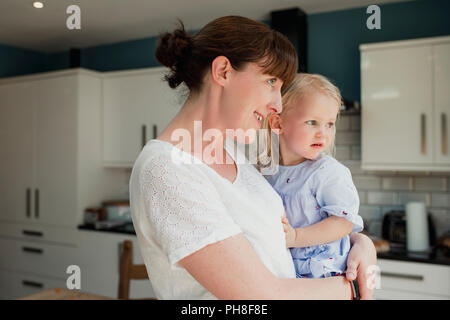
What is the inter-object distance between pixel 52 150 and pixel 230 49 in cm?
296

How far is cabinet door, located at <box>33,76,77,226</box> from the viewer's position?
3258 mm

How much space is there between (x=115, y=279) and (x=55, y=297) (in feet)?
4.25

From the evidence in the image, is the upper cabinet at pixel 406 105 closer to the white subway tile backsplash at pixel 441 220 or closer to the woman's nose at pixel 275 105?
the white subway tile backsplash at pixel 441 220

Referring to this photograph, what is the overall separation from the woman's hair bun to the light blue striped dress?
34 cm

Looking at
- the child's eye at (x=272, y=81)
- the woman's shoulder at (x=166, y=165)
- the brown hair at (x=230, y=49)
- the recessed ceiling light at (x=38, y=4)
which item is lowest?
the woman's shoulder at (x=166, y=165)

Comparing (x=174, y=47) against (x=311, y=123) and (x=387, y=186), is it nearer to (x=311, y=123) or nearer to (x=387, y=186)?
(x=311, y=123)

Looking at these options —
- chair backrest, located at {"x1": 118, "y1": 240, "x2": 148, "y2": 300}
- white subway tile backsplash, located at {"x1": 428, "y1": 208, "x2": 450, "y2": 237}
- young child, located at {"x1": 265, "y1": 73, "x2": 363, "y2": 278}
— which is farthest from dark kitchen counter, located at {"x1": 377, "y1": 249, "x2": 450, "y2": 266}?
young child, located at {"x1": 265, "y1": 73, "x2": 363, "y2": 278}

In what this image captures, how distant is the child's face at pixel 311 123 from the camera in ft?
2.69

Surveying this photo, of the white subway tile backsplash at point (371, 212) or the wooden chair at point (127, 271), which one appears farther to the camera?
the white subway tile backsplash at point (371, 212)

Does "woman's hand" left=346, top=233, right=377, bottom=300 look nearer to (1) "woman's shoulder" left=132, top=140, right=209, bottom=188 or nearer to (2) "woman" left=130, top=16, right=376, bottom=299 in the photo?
(2) "woman" left=130, top=16, right=376, bottom=299

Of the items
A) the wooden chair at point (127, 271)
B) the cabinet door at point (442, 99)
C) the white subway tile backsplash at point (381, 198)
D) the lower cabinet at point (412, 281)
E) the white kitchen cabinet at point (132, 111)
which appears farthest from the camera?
the white kitchen cabinet at point (132, 111)

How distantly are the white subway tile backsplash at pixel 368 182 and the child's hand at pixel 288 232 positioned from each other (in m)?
2.09

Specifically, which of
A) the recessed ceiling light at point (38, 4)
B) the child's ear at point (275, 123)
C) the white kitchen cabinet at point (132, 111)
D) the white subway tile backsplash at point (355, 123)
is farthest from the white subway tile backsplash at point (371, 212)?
the recessed ceiling light at point (38, 4)

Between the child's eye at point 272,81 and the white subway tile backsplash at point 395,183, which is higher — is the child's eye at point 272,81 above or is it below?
above
